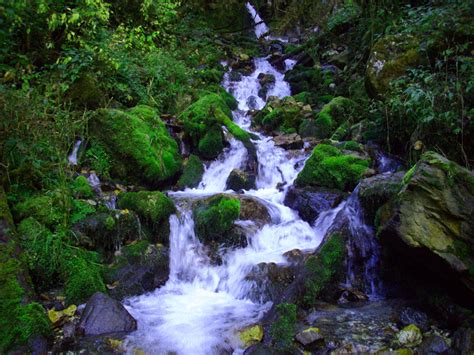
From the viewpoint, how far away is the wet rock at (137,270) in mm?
5297

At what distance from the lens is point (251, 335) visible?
4.34 m

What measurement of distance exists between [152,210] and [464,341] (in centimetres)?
451

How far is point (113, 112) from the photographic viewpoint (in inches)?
307

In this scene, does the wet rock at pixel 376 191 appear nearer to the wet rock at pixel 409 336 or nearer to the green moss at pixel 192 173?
the wet rock at pixel 409 336

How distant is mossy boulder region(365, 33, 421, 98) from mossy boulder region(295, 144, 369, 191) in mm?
1894

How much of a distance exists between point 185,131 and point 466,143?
596 centimetres

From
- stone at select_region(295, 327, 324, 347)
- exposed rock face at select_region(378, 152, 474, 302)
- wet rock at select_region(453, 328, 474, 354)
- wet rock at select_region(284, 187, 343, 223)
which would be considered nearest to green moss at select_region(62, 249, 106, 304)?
stone at select_region(295, 327, 324, 347)

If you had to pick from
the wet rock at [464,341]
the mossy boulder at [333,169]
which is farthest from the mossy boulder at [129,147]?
the wet rock at [464,341]

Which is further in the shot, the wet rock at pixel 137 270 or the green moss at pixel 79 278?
the wet rock at pixel 137 270

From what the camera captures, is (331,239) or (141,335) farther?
(331,239)

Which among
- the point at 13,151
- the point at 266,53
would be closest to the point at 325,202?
the point at 13,151

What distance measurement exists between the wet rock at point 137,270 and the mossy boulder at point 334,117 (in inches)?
233

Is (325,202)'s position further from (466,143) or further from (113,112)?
(113,112)

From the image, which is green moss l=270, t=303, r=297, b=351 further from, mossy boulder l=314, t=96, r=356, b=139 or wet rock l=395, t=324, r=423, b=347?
mossy boulder l=314, t=96, r=356, b=139
